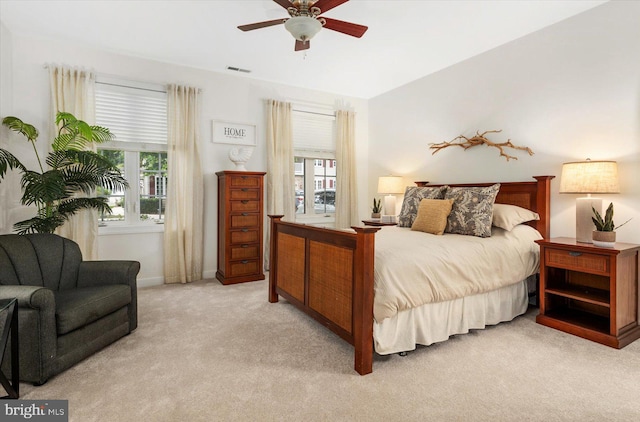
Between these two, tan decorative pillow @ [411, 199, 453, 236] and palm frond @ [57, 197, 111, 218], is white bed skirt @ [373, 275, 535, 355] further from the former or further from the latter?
palm frond @ [57, 197, 111, 218]

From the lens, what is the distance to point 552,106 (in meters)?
3.32

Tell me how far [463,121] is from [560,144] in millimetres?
1159

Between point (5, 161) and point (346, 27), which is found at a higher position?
point (346, 27)

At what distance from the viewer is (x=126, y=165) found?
162 inches

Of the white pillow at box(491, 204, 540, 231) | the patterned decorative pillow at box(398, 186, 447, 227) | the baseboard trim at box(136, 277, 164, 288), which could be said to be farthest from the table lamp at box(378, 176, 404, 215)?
the baseboard trim at box(136, 277, 164, 288)

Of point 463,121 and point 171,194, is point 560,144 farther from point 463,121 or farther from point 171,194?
point 171,194

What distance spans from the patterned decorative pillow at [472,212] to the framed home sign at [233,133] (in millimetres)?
2852

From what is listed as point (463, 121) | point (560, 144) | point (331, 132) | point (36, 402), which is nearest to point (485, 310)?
point (560, 144)

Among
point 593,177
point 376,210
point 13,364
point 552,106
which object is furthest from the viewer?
point 376,210

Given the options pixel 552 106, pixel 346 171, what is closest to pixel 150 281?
pixel 346 171

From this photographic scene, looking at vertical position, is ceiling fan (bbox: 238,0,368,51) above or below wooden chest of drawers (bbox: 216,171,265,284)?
above

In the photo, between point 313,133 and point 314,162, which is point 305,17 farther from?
point 314,162

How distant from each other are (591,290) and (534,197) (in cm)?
98

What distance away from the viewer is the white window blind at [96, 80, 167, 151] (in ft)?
12.8
